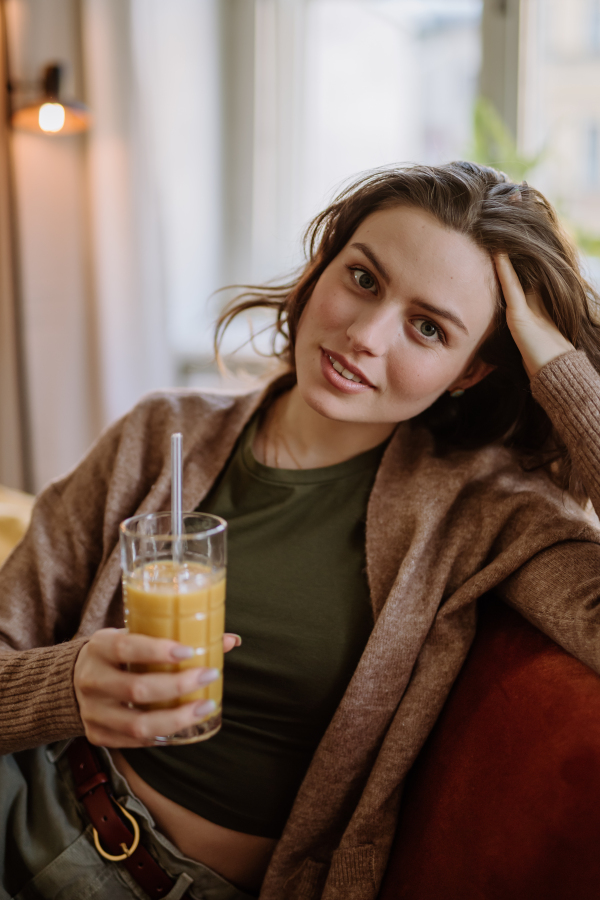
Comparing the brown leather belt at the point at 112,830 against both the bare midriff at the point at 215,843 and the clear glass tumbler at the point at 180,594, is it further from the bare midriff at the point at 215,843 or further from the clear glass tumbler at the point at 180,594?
the clear glass tumbler at the point at 180,594

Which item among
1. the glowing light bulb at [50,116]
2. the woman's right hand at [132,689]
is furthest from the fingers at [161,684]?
the glowing light bulb at [50,116]

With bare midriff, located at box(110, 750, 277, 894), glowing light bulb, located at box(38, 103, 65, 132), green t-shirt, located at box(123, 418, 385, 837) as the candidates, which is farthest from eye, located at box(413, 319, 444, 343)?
glowing light bulb, located at box(38, 103, 65, 132)

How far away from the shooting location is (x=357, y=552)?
3.82 ft

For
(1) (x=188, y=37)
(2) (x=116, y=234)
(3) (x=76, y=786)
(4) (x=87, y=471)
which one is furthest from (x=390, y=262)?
(1) (x=188, y=37)

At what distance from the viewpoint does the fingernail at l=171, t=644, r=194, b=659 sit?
72cm

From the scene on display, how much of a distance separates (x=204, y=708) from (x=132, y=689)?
7cm

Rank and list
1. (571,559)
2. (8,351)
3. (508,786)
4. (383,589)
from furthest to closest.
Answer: (8,351)
(383,589)
(571,559)
(508,786)

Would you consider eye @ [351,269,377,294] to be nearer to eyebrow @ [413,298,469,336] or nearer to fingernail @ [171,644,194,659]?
eyebrow @ [413,298,469,336]

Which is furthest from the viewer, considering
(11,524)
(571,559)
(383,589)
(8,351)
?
(8,351)

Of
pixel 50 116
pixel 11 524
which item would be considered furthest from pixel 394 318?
pixel 50 116

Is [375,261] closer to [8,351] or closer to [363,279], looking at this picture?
[363,279]

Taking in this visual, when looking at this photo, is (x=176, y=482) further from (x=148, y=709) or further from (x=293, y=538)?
(x=293, y=538)

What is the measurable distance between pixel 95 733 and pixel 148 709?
0.31 feet

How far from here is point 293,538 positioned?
1168 millimetres
